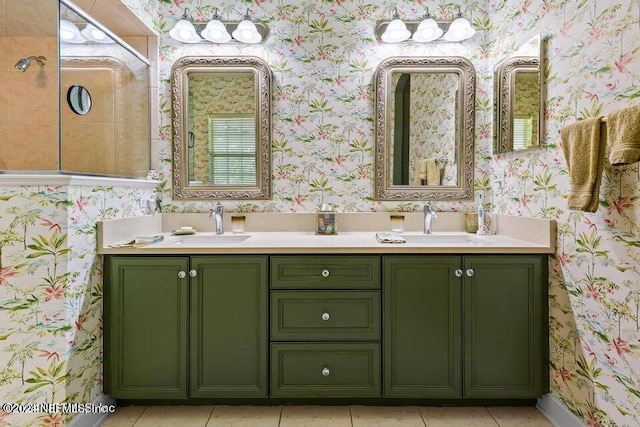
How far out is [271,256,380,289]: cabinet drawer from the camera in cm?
187

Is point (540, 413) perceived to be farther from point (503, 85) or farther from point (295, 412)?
point (503, 85)

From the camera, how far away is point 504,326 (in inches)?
73.6

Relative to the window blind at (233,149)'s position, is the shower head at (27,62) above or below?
above

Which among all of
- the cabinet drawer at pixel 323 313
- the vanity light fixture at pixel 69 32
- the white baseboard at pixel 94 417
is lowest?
the white baseboard at pixel 94 417

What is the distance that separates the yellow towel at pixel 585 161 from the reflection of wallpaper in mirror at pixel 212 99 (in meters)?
1.71

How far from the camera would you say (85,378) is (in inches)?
68.9

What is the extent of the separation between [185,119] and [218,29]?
1.89 feet

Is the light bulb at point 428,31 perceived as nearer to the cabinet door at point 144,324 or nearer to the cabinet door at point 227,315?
the cabinet door at point 227,315

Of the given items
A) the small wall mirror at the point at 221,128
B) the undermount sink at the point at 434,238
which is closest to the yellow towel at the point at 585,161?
the undermount sink at the point at 434,238

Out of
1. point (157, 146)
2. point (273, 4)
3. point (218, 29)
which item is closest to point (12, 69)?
point (157, 146)

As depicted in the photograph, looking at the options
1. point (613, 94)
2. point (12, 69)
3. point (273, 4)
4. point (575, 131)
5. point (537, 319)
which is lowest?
point (537, 319)

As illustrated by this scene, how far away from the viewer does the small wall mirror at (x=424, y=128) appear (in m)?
2.40

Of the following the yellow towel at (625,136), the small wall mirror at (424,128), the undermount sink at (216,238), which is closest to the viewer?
the yellow towel at (625,136)

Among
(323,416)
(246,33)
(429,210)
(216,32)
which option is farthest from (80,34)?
(323,416)
